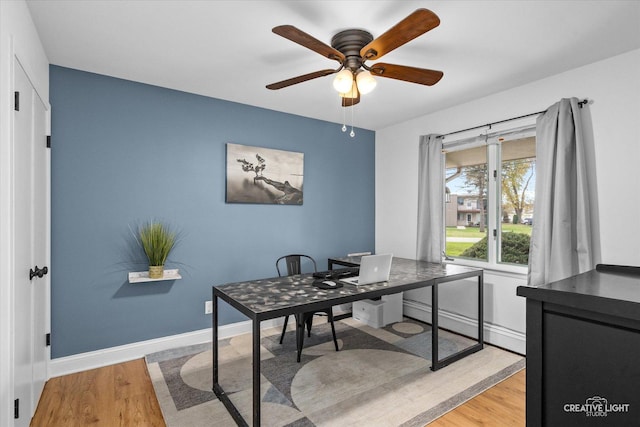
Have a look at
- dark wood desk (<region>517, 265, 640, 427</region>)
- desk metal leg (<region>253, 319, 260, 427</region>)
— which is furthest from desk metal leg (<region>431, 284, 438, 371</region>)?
dark wood desk (<region>517, 265, 640, 427</region>)

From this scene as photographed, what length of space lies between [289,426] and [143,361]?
1.63 meters

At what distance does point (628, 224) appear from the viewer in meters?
2.44

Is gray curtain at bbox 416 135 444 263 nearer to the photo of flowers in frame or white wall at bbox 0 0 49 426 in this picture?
the photo of flowers in frame

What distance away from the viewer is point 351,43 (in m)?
2.18

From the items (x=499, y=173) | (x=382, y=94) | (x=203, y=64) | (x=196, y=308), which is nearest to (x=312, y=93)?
(x=382, y=94)

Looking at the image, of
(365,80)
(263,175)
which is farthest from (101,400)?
(365,80)

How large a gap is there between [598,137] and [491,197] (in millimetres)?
1016

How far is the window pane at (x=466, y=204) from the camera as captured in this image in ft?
11.6

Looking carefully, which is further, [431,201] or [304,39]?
[431,201]

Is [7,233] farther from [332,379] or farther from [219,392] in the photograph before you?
[332,379]

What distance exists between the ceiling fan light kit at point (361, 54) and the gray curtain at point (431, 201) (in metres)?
1.68

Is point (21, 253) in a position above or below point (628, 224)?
below

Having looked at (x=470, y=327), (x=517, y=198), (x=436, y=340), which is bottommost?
(x=470, y=327)

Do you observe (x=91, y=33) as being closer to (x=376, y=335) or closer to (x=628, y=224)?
(x=376, y=335)
